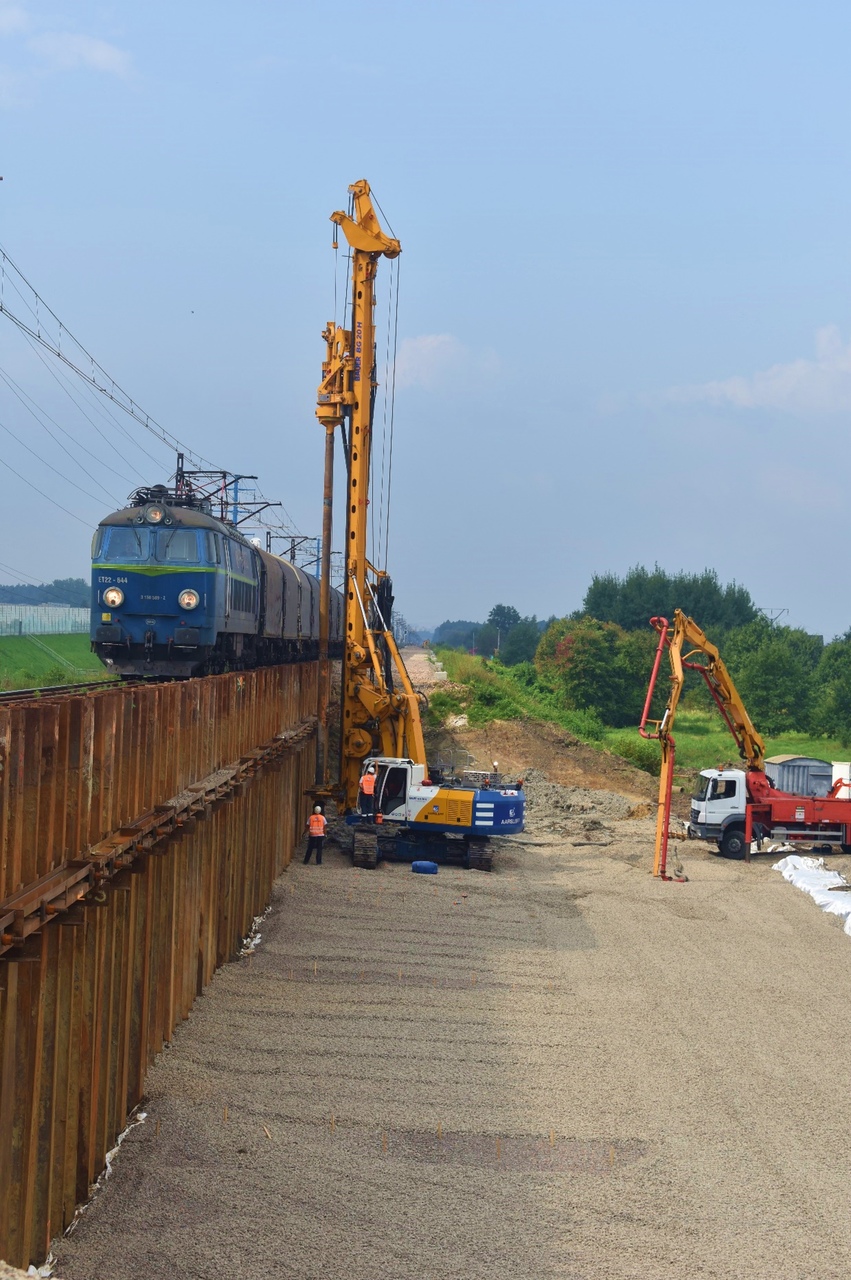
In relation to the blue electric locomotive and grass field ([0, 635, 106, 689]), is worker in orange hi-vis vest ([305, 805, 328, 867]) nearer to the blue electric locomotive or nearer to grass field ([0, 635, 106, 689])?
the blue electric locomotive

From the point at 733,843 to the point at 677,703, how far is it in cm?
402

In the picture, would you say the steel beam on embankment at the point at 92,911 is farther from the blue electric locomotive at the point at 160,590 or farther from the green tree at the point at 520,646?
the green tree at the point at 520,646

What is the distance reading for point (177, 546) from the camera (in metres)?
23.1

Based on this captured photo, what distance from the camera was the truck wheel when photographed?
29.6m

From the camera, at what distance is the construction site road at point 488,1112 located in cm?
893

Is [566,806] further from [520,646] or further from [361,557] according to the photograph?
[520,646]

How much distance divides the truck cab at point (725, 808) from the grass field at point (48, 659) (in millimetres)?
17544

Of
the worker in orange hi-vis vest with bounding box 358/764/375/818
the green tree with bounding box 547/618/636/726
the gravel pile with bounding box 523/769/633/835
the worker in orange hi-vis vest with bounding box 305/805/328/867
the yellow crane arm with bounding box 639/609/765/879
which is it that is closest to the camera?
the worker in orange hi-vis vest with bounding box 305/805/328/867

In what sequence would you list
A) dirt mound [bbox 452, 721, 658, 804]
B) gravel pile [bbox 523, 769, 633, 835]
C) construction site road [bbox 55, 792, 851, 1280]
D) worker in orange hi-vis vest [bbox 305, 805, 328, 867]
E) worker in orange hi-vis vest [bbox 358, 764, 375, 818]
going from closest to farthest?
construction site road [bbox 55, 792, 851, 1280] < worker in orange hi-vis vest [bbox 305, 805, 328, 867] < worker in orange hi-vis vest [bbox 358, 764, 375, 818] < gravel pile [bbox 523, 769, 633, 835] < dirt mound [bbox 452, 721, 658, 804]

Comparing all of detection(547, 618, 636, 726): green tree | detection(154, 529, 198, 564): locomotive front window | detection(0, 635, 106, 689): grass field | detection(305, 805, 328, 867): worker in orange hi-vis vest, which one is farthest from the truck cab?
detection(547, 618, 636, 726): green tree

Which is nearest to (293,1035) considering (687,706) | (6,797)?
(6,797)

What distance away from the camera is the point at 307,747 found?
27.5 metres

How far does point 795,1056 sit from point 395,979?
4.89 metres

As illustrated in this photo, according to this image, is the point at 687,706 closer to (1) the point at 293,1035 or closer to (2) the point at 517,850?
(2) the point at 517,850
